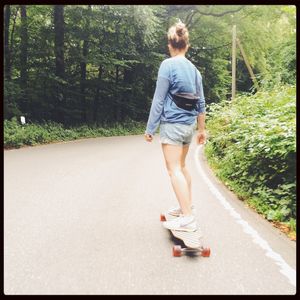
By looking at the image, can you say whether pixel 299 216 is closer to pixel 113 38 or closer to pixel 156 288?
pixel 156 288

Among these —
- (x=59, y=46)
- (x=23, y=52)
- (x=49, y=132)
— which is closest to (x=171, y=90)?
(x=49, y=132)

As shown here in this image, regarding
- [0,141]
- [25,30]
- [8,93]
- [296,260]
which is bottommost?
[296,260]

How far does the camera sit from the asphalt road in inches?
137

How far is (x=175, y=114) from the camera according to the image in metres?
4.43

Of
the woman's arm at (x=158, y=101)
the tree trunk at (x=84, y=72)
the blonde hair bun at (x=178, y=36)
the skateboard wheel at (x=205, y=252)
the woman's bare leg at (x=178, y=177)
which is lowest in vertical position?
the skateboard wheel at (x=205, y=252)

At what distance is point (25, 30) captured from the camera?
23.7 meters

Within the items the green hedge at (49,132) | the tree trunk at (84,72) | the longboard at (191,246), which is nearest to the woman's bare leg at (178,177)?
the longboard at (191,246)

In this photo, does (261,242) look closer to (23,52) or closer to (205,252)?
(205,252)

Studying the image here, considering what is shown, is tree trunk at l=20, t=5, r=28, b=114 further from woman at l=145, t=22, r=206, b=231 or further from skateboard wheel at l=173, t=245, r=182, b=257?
skateboard wheel at l=173, t=245, r=182, b=257

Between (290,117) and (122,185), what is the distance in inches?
135

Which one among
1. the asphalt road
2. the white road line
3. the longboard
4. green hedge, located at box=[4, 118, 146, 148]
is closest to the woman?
the longboard

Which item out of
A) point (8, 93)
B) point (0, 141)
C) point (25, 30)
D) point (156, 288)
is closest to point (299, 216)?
point (156, 288)

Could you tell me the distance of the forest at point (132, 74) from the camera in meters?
8.01

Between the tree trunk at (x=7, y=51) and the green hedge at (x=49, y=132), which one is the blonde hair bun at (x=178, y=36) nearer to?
the green hedge at (x=49, y=132)
